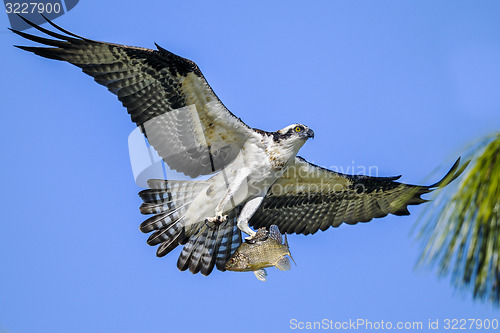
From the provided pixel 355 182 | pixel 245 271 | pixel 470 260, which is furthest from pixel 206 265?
pixel 470 260

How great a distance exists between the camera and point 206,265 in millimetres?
8602

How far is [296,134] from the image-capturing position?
8055 millimetres

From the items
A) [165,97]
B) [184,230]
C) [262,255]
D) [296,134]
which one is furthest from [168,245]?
[296,134]

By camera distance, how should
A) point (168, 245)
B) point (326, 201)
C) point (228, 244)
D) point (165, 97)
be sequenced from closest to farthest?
point (165, 97) < point (168, 245) < point (228, 244) < point (326, 201)

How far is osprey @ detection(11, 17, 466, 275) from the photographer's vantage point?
25.0 ft

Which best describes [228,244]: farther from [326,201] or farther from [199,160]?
[326,201]

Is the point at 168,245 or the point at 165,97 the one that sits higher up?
the point at 165,97

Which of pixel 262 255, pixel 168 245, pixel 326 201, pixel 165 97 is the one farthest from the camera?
pixel 326 201

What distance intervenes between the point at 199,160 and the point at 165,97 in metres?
1.23

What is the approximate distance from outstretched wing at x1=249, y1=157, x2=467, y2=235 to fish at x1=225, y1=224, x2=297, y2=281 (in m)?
Result: 2.60

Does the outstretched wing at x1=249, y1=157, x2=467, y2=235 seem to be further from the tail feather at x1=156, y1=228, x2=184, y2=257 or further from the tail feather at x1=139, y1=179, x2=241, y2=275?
the tail feather at x1=156, y1=228, x2=184, y2=257

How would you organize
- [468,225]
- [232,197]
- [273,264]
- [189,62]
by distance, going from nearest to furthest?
1. [468,225]
2. [273,264]
3. [189,62]
4. [232,197]

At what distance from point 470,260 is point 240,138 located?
5.49 m

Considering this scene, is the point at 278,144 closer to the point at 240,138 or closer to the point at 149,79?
the point at 240,138
